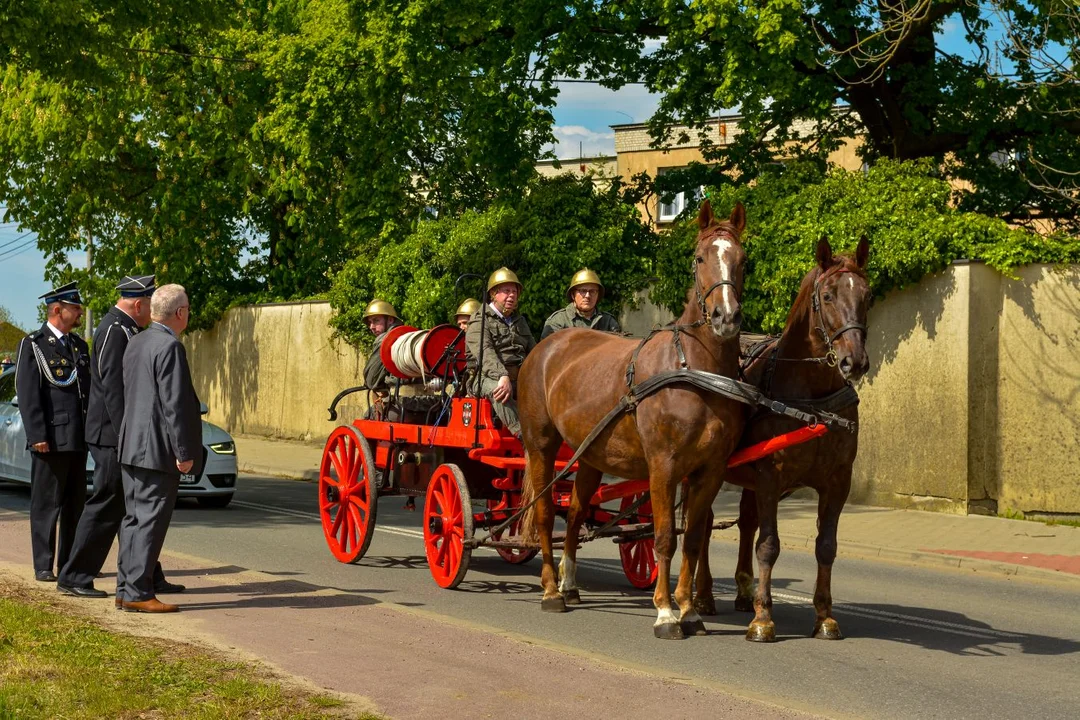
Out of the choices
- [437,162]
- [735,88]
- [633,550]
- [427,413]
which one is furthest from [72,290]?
[437,162]

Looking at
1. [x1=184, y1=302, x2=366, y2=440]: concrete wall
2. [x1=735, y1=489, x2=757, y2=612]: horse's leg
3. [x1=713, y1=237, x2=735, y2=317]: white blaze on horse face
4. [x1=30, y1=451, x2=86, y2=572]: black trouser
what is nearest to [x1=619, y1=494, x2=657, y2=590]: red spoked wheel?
[x1=735, y1=489, x2=757, y2=612]: horse's leg

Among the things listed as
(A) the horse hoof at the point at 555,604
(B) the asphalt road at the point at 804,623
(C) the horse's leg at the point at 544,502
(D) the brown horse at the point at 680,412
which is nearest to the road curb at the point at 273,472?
(B) the asphalt road at the point at 804,623

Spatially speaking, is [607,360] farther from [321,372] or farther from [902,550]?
[321,372]

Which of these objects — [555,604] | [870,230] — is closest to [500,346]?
[555,604]

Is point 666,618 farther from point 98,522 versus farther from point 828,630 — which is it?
point 98,522

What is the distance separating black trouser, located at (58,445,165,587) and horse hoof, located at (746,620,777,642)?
152 inches

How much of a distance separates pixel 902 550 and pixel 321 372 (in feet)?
53.2

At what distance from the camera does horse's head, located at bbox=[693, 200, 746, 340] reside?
302 inches

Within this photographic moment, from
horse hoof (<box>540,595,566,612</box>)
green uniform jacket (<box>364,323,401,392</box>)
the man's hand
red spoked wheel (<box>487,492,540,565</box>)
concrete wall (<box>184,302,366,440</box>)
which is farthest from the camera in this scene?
concrete wall (<box>184,302,366,440</box>)

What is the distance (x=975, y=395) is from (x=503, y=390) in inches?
320

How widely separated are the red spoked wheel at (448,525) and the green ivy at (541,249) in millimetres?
9692

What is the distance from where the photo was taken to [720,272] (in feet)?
25.5

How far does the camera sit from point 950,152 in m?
20.3

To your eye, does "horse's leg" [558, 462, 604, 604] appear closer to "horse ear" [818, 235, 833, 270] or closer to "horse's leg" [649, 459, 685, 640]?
"horse's leg" [649, 459, 685, 640]
